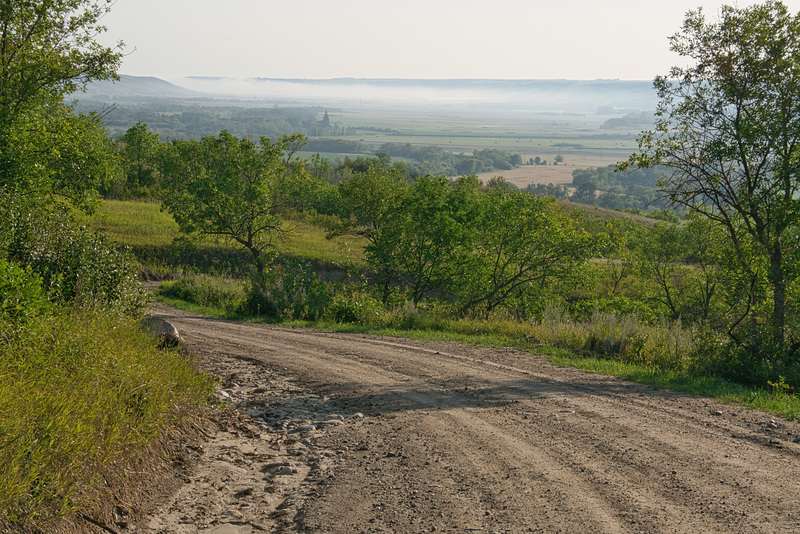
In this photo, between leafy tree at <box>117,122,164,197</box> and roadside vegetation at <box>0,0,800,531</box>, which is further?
leafy tree at <box>117,122,164,197</box>

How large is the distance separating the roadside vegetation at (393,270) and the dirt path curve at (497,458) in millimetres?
1237

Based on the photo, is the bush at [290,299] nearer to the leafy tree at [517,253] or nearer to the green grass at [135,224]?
the leafy tree at [517,253]

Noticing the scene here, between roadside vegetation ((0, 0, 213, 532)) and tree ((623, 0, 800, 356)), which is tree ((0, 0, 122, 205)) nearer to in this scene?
roadside vegetation ((0, 0, 213, 532))

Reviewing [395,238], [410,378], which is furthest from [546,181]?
[410,378]

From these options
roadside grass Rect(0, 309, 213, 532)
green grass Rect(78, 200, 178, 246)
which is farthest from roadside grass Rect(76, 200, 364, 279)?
roadside grass Rect(0, 309, 213, 532)

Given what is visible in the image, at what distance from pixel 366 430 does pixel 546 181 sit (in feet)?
560

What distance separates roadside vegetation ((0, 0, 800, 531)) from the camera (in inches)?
240

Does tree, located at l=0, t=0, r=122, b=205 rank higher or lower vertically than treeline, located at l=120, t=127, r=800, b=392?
higher

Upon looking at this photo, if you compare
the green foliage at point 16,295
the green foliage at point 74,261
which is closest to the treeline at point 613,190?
the green foliage at point 74,261

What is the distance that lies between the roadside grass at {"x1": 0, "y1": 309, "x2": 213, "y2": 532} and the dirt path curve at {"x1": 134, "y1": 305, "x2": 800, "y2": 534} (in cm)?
86

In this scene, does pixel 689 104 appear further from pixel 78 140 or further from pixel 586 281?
pixel 78 140

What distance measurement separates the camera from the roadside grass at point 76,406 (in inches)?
182

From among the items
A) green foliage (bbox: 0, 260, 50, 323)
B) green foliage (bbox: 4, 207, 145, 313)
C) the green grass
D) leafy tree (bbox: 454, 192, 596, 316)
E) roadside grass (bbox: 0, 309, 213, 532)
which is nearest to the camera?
roadside grass (bbox: 0, 309, 213, 532)

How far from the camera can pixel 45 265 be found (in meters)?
9.55
